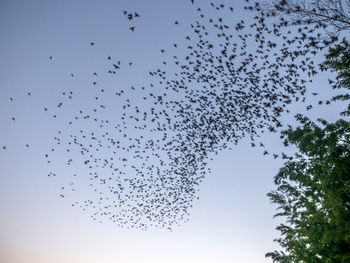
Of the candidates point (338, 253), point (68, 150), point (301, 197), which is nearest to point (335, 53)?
point (301, 197)

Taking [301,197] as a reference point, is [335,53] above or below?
above

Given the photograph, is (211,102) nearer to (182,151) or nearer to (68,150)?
(182,151)

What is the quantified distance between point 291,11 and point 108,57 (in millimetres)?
9878

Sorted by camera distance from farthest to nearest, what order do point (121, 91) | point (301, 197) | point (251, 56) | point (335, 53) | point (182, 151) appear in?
1. point (182, 151)
2. point (121, 91)
3. point (251, 56)
4. point (301, 197)
5. point (335, 53)

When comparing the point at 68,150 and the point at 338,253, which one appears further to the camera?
the point at 68,150

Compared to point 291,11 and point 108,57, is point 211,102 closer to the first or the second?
point 108,57

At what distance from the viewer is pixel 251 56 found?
12.0 meters

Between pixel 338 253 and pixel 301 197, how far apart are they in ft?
6.41

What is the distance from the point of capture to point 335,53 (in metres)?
7.04

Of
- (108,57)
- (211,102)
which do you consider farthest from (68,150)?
(211,102)

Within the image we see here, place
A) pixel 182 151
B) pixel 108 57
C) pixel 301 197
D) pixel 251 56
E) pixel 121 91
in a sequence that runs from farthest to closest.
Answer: pixel 182 151, pixel 121 91, pixel 108 57, pixel 251 56, pixel 301 197

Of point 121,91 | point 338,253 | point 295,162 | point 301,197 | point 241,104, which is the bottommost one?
point 338,253

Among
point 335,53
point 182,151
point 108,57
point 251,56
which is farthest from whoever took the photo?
point 182,151

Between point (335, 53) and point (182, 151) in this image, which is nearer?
point (335, 53)
